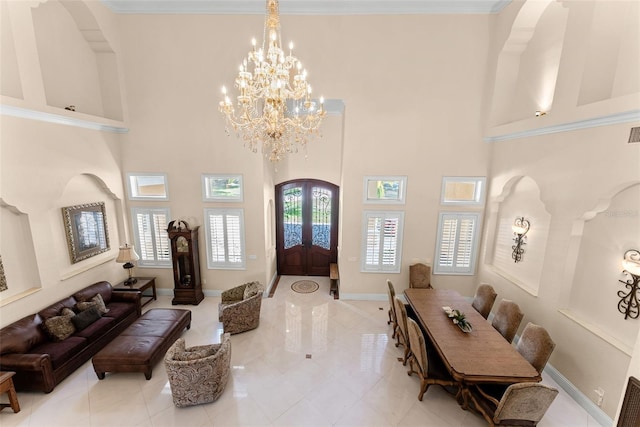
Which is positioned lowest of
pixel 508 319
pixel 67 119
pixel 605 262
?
pixel 508 319

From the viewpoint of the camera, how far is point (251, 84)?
344 centimetres

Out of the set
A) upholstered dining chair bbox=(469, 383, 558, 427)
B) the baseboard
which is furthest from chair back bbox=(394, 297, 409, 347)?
the baseboard

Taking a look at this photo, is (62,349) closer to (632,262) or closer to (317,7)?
(317,7)

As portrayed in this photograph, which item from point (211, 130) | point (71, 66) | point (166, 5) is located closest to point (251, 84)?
point (211, 130)

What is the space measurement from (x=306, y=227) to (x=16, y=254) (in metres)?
5.98

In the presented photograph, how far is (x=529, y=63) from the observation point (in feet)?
17.8

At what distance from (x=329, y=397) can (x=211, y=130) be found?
5.88 meters

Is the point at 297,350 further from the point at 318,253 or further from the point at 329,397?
the point at 318,253

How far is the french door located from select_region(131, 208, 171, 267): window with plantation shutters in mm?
3007

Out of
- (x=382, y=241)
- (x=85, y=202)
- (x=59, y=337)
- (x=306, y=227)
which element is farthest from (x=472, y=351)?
(x=85, y=202)

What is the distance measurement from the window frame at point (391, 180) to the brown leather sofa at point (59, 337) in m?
5.60

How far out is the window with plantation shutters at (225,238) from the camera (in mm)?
6656

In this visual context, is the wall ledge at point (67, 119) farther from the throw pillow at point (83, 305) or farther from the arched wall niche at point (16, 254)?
the throw pillow at point (83, 305)

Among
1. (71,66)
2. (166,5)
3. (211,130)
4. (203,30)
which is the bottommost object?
(211,130)
